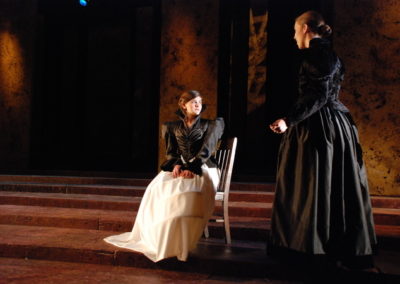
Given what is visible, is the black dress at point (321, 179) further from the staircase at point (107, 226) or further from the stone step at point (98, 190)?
the stone step at point (98, 190)

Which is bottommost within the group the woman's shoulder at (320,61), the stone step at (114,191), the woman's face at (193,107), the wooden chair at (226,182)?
the stone step at (114,191)

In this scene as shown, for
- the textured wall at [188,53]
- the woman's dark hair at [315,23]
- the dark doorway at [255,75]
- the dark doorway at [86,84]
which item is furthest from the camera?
the dark doorway at [86,84]

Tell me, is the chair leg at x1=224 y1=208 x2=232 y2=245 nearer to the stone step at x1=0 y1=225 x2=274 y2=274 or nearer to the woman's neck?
the stone step at x1=0 y1=225 x2=274 y2=274

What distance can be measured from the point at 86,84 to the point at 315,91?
23.3 feet

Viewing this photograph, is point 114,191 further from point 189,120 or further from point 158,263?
point 158,263

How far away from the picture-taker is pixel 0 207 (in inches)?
209

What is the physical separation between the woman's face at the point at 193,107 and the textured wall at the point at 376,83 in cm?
313

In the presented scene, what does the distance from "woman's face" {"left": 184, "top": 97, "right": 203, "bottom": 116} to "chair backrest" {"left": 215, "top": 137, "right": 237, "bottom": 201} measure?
0.42m

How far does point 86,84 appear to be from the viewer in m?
9.08

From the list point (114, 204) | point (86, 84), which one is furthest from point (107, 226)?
point (86, 84)

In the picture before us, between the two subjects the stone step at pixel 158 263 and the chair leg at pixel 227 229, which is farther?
the chair leg at pixel 227 229

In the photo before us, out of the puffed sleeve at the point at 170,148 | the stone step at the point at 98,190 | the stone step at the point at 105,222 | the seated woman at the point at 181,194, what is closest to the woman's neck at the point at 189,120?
the seated woman at the point at 181,194

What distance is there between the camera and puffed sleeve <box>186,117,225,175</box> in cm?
353

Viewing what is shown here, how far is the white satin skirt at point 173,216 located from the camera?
325cm
